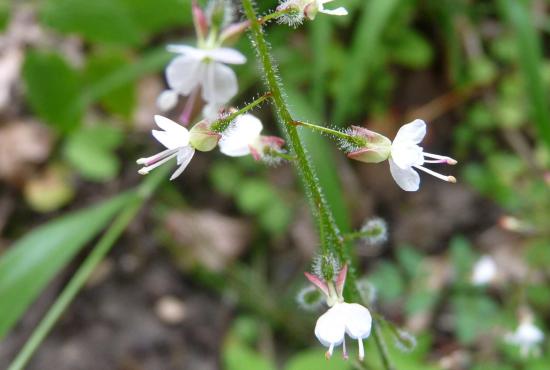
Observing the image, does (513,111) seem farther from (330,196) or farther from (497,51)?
(330,196)

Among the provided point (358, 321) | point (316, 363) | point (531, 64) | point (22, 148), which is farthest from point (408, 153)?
point (22, 148)

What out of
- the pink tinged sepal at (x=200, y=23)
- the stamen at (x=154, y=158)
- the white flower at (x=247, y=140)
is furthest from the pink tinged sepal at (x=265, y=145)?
the pink tinged sepal at (x=200, y=23)

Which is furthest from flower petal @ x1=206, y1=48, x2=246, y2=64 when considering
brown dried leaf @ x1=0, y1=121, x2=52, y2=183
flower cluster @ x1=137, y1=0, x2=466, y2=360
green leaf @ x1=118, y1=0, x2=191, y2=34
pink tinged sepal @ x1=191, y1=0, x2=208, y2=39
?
brown dried leaf @ x1=0, y1=121, x2=52, y2=183

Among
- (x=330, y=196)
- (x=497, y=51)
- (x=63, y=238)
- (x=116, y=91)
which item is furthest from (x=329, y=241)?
(x=497, y=51)

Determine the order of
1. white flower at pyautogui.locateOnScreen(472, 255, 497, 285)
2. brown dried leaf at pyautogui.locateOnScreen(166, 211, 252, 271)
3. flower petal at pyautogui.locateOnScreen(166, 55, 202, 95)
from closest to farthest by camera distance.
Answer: flower petal at pyautogui.locateOnScreen(166, 55, 202, 95) → white flower at pyautogui.locateOnScreen(472, 255, 497, 285) → brown dried leaf at pyautogui.locateOnScreen(166, 211, 252, 271)

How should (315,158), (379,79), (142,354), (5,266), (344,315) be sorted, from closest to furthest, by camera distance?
(344,315) → (5,266) → (315,158) → (142,354) → (379,79)

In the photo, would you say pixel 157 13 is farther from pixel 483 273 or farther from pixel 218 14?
pixel 483 273

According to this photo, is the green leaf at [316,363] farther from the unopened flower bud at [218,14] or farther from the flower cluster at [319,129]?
the unopened flower bud at [218,14]

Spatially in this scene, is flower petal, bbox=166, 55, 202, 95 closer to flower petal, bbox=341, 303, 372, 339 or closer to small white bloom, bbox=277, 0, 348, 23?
small white bloom, bbox=277, 0, 348, 23
